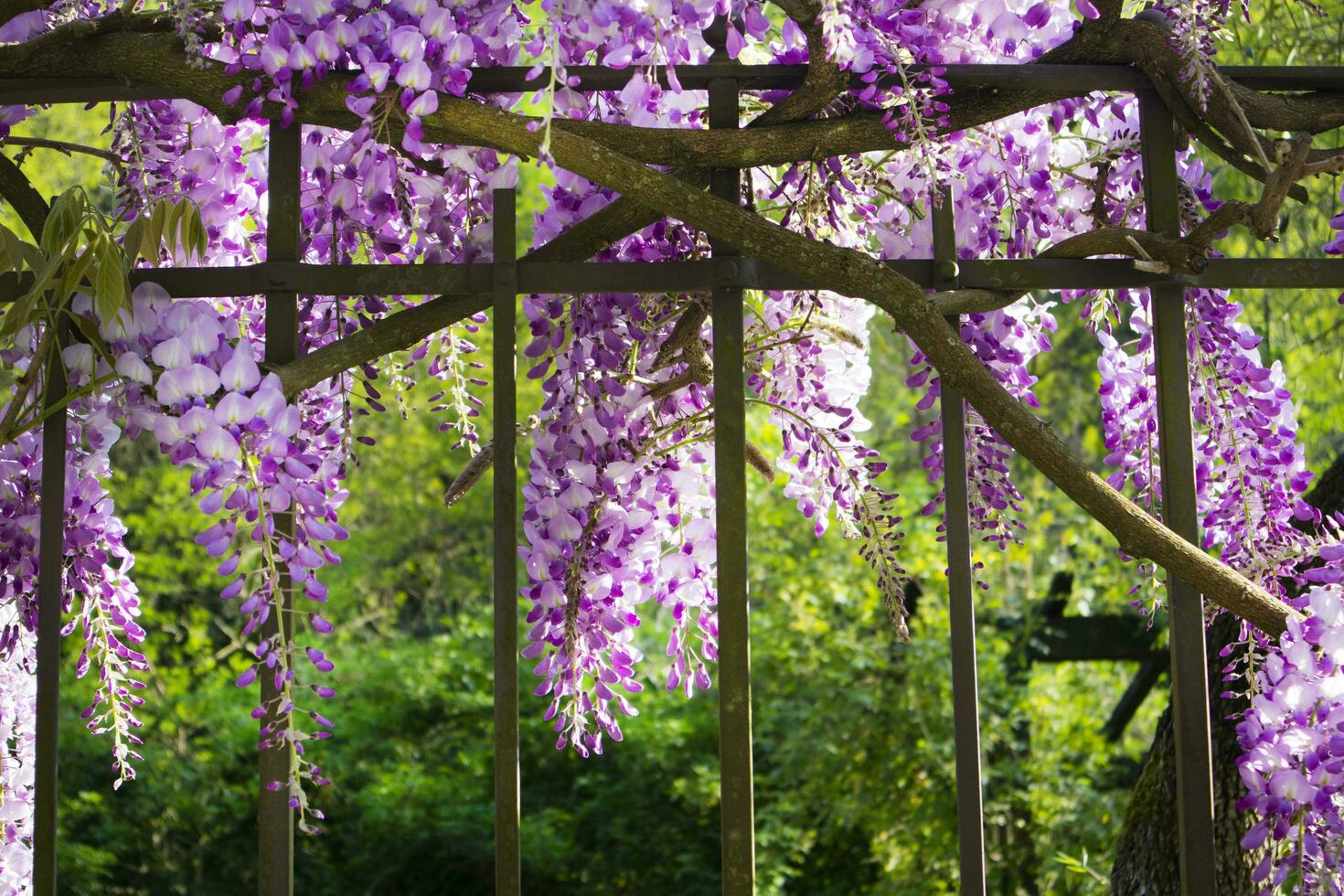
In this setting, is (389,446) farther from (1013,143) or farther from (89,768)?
(1013,143)

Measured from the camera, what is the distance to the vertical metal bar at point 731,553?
1272 millimetres

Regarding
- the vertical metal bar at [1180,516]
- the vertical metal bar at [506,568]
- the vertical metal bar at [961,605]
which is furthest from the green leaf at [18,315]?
the vertical metal bar at [1180,516]

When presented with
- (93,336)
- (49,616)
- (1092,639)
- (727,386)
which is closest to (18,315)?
(93,336)

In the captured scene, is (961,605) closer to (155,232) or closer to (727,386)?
(727,386)

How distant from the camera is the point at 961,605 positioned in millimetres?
1309

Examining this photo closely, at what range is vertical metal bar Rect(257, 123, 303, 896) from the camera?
4.13 ft

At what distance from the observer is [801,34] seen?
4.54 ft

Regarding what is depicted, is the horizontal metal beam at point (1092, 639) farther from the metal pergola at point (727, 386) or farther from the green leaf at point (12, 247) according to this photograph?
the green leaf at point (12, 247)

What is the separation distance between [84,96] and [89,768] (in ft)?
16.8

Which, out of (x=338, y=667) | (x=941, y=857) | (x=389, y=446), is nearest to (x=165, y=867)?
(x=338, y=667)

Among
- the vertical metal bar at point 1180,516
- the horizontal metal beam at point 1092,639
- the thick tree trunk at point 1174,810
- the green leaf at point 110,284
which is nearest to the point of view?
the green leaf at point 110,284

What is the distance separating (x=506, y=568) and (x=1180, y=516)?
2.29 feet

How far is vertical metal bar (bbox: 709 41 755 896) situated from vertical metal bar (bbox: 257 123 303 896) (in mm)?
419

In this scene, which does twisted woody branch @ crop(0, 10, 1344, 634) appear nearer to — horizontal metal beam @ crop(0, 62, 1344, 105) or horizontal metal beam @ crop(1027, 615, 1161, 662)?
horizontal metal beam @ crop(0, 62, 1344, 105)
